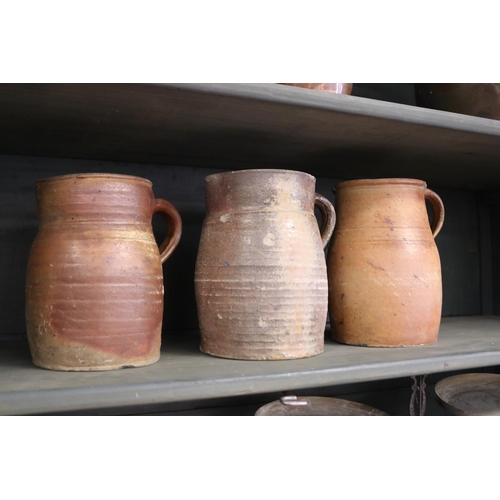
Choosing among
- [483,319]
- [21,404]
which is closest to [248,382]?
[21,404]

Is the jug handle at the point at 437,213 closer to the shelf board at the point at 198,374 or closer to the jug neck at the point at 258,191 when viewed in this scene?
the shelf board at the point at 198,374

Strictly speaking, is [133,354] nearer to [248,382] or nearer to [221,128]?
[248,382]

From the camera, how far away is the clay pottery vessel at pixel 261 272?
39.7 inches

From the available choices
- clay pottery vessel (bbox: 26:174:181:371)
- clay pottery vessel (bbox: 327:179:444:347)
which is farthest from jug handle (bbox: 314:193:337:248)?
clay pottery vessel (bbox: 26:174:181:371)

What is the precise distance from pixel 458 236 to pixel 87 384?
1348mm

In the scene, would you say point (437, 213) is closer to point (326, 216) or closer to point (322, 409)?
point (326, 216)

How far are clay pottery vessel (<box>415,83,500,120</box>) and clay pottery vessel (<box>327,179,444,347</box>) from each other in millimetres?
225

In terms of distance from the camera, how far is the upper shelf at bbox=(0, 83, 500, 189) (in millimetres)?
896

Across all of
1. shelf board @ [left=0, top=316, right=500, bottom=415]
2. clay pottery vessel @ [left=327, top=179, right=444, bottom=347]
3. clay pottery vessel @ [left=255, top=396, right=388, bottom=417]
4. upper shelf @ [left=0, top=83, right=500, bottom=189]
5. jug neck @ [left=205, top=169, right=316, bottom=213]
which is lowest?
clay pottery vessel @ [left=255, top=396, right=388, bottom=417]

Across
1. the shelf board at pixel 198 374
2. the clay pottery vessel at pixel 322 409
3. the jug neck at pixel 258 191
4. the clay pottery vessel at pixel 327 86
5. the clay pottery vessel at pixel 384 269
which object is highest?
the clay pottery vessel at pixel 327 86

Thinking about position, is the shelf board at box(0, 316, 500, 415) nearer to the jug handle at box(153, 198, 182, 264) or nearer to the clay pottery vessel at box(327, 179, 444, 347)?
the clay pottery vessel at box(327, 179, 444, 347)

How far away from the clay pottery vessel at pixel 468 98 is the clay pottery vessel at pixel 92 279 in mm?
761

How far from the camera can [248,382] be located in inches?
34.3

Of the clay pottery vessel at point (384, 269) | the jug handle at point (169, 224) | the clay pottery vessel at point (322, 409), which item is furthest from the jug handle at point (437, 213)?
the jug handle at point (169, 224)
